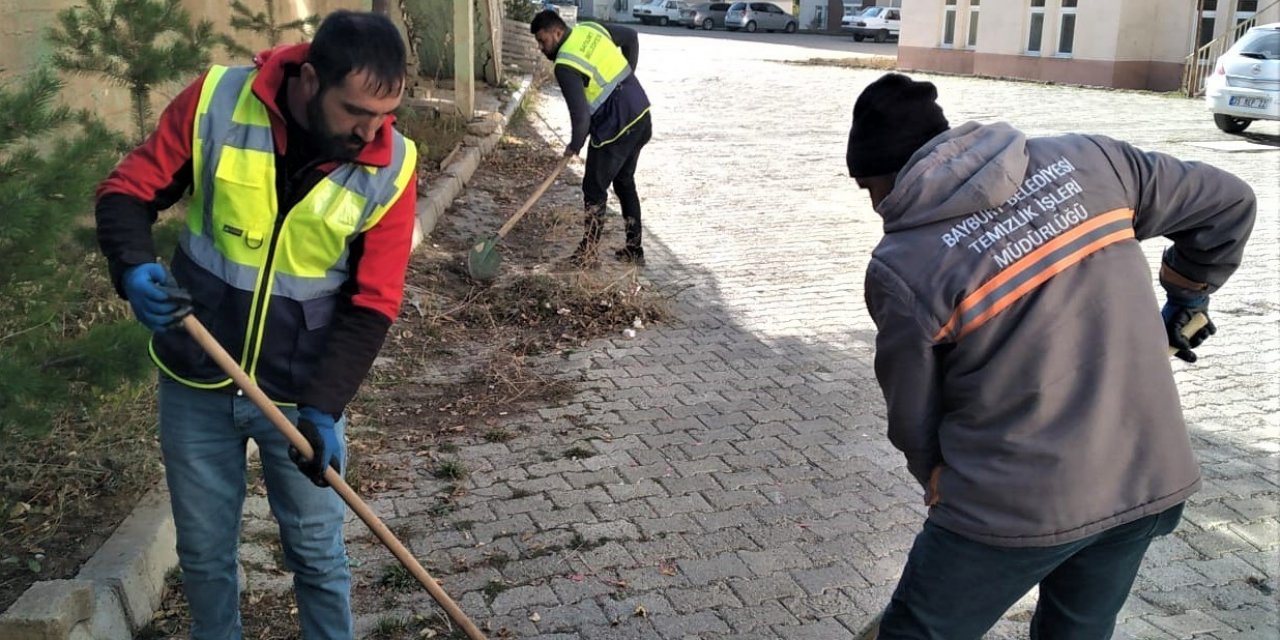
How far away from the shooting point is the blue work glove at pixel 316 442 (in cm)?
262

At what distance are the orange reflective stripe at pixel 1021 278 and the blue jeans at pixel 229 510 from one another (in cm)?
154

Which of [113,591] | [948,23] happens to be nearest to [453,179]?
[113,591]

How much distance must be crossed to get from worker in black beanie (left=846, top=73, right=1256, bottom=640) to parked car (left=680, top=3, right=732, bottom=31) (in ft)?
151

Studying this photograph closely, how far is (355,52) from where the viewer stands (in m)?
2.46

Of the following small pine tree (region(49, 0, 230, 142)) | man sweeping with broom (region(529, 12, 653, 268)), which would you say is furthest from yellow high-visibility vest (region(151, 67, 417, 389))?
man sweeping with broom (region(529, 12, 653, 268))

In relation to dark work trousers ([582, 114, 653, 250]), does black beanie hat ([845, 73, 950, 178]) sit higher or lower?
higher

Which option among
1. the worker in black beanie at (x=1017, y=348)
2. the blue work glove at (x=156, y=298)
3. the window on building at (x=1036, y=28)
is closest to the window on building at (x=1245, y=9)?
the window on building at (x=1036, y=28)

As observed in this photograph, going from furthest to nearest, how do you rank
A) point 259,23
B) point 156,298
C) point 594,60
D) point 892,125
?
point 594,60 < point 259,23 < point 156,298 < point 892,125

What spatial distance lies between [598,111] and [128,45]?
3875 millimetres

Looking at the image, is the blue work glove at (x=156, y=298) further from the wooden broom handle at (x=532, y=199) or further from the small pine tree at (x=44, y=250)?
the wooden broom handle at (x=532, y=199)

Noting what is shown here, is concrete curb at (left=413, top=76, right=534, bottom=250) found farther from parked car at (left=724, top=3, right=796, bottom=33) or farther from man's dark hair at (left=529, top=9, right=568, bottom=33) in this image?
parked car at (left=724, top=3, right=796, bottom=33)

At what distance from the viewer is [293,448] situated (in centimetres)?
262

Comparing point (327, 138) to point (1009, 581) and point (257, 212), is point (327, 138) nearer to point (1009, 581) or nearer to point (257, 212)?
point (257, 212)

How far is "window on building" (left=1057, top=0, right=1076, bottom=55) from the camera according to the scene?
23.7 meters
